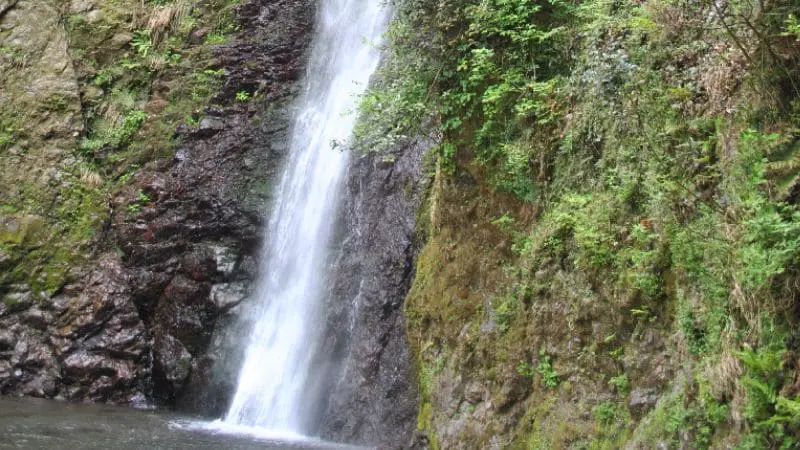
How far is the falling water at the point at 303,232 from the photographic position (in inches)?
459

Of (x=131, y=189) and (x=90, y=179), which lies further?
(x=90, y=179)

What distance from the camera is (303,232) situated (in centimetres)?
1302

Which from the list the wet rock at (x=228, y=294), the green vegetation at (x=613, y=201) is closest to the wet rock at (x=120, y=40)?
the wet rock at (x=228, y=294)

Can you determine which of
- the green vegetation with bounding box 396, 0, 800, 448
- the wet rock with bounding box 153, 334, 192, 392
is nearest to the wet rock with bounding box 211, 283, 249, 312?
the wet rock with bounding box 153, 334, 192, 392

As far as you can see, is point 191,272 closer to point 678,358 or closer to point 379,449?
point 379,449

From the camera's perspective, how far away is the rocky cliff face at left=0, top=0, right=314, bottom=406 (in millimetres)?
13734

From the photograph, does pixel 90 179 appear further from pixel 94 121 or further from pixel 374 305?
pixel 374 305

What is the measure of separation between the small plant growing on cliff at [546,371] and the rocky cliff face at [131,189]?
8.54 m

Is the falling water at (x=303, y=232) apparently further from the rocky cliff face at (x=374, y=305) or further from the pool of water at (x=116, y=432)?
the pool of water at (x=116, y=432)

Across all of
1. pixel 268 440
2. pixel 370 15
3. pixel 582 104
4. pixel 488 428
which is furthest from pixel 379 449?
pixel 370 15

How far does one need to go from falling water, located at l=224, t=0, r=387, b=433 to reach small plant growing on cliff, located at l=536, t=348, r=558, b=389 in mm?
5431

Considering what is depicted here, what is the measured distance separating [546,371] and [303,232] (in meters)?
7.46

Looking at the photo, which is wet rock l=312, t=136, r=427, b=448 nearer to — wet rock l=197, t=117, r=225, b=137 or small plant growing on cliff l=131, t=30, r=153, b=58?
wet rock l=197, t=117, r=225, b=137

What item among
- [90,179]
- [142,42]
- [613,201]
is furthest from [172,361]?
[613,201]
